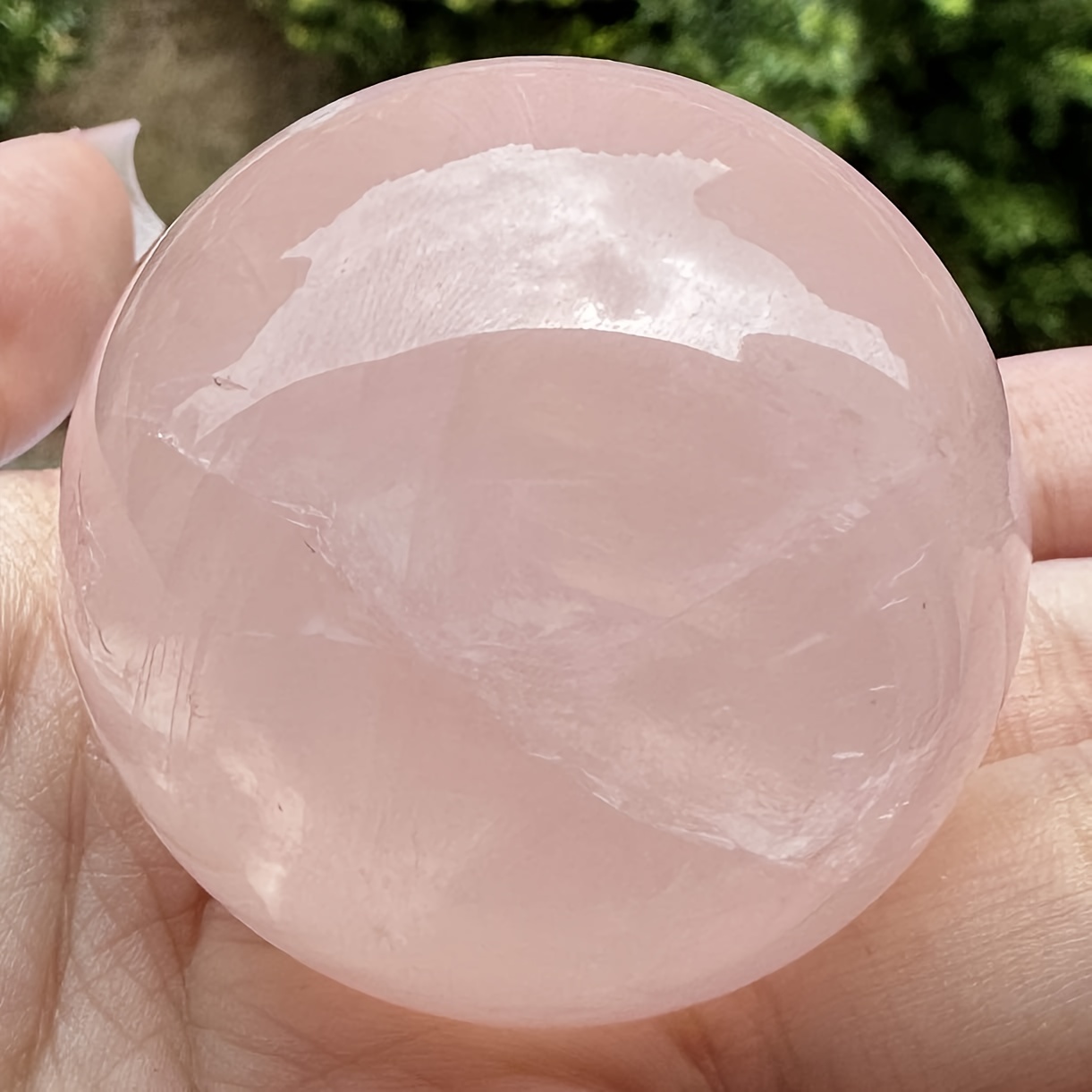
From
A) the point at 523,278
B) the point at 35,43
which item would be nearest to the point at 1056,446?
the point at 523,278

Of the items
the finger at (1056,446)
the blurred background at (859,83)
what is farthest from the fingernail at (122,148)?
the finger at (1056,446)

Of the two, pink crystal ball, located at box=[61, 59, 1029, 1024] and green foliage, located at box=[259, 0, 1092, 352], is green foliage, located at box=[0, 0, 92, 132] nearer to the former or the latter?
green foliage, located at box=[259, 0, 1092, 352]

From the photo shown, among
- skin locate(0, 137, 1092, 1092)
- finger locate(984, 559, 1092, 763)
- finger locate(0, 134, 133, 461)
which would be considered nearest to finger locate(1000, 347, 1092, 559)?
finger locate(984, 559, 1092, 763)

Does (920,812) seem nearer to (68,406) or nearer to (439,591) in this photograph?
(439,591)

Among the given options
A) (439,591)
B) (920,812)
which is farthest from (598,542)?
(920,812)

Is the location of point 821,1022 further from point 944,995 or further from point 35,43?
point 35,43

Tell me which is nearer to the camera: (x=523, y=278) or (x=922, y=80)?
(x=523, y=278)

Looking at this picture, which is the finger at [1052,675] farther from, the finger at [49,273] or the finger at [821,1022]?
the finger at [49,273]
